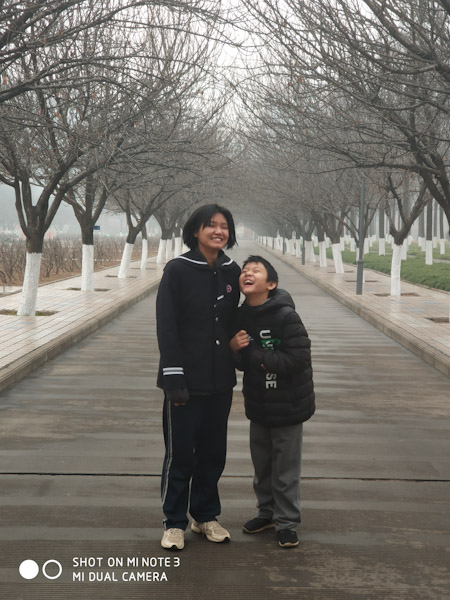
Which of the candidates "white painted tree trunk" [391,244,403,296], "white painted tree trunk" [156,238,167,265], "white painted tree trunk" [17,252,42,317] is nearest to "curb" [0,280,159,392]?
"white painted tree trunk" [17,252,42,317]

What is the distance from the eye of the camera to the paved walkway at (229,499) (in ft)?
12.4

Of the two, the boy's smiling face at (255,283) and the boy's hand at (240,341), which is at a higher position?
the boy's smiling face at (255,283)

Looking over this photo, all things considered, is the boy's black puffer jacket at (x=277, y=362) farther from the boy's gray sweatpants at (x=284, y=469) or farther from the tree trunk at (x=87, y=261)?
the tree trunk at (x=87, y=261)

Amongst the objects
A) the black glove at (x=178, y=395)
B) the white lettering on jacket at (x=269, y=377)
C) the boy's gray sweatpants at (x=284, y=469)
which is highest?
the white lettering on jacket at (x=269, y=377)

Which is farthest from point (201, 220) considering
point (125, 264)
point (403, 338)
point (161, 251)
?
point (161, 251)

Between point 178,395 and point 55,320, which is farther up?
point 178,395

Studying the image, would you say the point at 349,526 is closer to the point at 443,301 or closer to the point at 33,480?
the point at 33,480

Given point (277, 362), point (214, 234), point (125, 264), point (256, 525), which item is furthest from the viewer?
point (125, 264)

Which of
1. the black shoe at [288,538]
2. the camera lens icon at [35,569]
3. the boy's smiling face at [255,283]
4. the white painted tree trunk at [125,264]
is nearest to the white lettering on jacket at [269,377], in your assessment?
the boy's smiling face at [255,283]

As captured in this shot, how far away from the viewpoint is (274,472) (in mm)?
4320

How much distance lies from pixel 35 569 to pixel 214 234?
186 centimetres

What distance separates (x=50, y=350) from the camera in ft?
36.2

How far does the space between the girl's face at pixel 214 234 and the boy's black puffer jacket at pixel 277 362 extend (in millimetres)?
370

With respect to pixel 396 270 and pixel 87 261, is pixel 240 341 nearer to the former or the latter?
pixel 396 270
